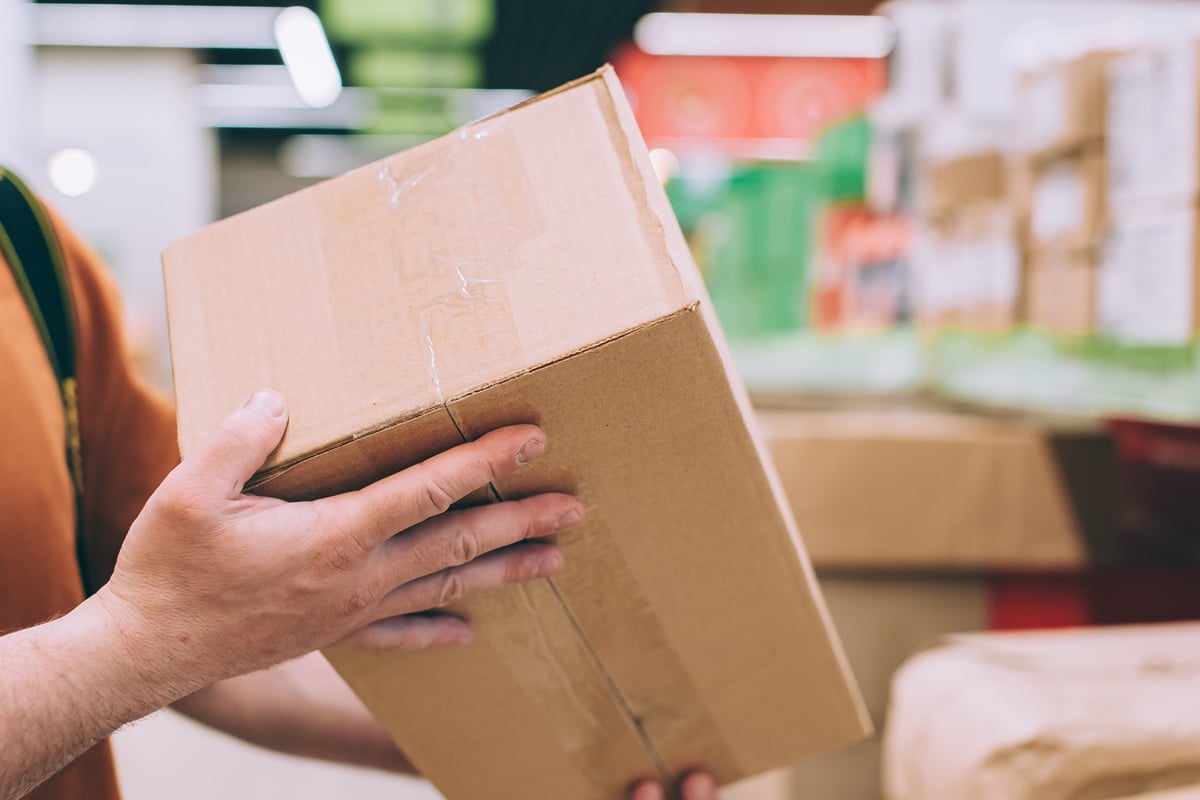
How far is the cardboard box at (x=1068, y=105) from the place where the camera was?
1.40 meters

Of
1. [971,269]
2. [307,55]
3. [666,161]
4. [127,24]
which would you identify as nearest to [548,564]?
[971,269]

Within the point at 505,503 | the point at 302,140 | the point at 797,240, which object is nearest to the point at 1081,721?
the point at 505,503

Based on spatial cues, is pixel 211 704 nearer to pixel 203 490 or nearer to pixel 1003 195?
pixel 203 490

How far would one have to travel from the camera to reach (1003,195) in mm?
1819

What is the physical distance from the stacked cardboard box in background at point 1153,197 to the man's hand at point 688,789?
0.79m

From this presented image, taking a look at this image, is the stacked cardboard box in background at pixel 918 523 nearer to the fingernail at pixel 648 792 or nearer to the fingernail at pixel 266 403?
the fingernail at pixel 648 792

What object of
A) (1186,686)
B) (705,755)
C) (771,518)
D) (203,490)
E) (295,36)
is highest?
(295,36)

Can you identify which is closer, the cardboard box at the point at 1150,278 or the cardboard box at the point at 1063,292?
the cardboard box at the point at 1150,278

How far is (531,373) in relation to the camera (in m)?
0.54

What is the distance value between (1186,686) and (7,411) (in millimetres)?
1086

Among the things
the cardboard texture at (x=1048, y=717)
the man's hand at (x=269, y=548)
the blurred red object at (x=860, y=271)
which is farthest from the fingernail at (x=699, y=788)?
the blurred red object at (x=860, y=271)

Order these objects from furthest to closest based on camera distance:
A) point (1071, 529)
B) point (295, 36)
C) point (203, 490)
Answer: point (295, 36) < point (1071, 529) < point (203, 490)

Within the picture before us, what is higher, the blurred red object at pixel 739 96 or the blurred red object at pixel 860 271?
the blurred red object at pixel 739 96

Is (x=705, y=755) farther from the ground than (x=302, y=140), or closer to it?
closer to it
